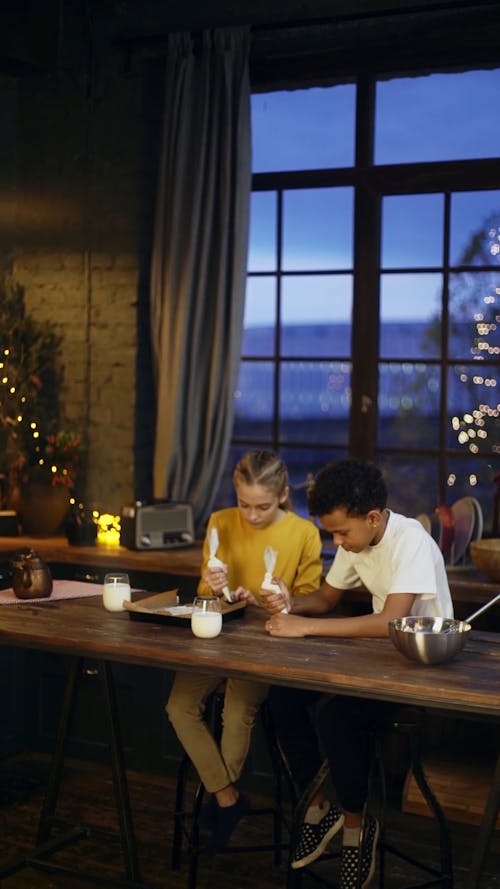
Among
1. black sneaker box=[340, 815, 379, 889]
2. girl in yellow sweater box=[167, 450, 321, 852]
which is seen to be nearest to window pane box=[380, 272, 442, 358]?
girl in yellow sweater box=[167, 450, 321, 852]

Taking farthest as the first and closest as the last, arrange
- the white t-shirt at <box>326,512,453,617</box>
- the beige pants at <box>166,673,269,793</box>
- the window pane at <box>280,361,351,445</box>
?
the window pane at <box>280,361,351,445</box> → the beige pants at <box>166,673,269,793</box> → the white t-shirt at <box>326,512,453,617</box>

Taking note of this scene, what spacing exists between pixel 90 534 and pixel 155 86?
1998 millimetres

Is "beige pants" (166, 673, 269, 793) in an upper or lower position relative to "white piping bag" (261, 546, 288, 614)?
lower

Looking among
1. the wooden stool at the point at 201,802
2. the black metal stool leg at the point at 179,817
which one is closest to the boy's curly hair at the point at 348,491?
the wooden stool at the point at 201,802

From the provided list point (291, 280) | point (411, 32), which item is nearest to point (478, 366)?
point (291, 280)

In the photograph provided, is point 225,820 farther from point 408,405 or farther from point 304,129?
point 304,129

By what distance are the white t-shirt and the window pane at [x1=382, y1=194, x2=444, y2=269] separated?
70.6 inches

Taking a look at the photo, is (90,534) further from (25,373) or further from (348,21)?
(348,21)

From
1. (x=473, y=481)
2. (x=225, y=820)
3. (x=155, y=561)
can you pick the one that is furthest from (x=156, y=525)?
(x=225, y=820)

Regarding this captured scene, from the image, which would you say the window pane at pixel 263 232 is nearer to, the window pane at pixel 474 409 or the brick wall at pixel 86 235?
the brick wall at pixel 86 235

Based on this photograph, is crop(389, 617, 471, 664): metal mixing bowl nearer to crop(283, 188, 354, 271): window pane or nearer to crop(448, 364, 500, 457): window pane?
crop(448, 364, 500, 457): window pane

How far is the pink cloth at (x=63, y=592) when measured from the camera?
3.72 meters

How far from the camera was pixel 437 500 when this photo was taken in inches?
191

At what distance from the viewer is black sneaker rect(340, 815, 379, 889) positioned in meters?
3.09
